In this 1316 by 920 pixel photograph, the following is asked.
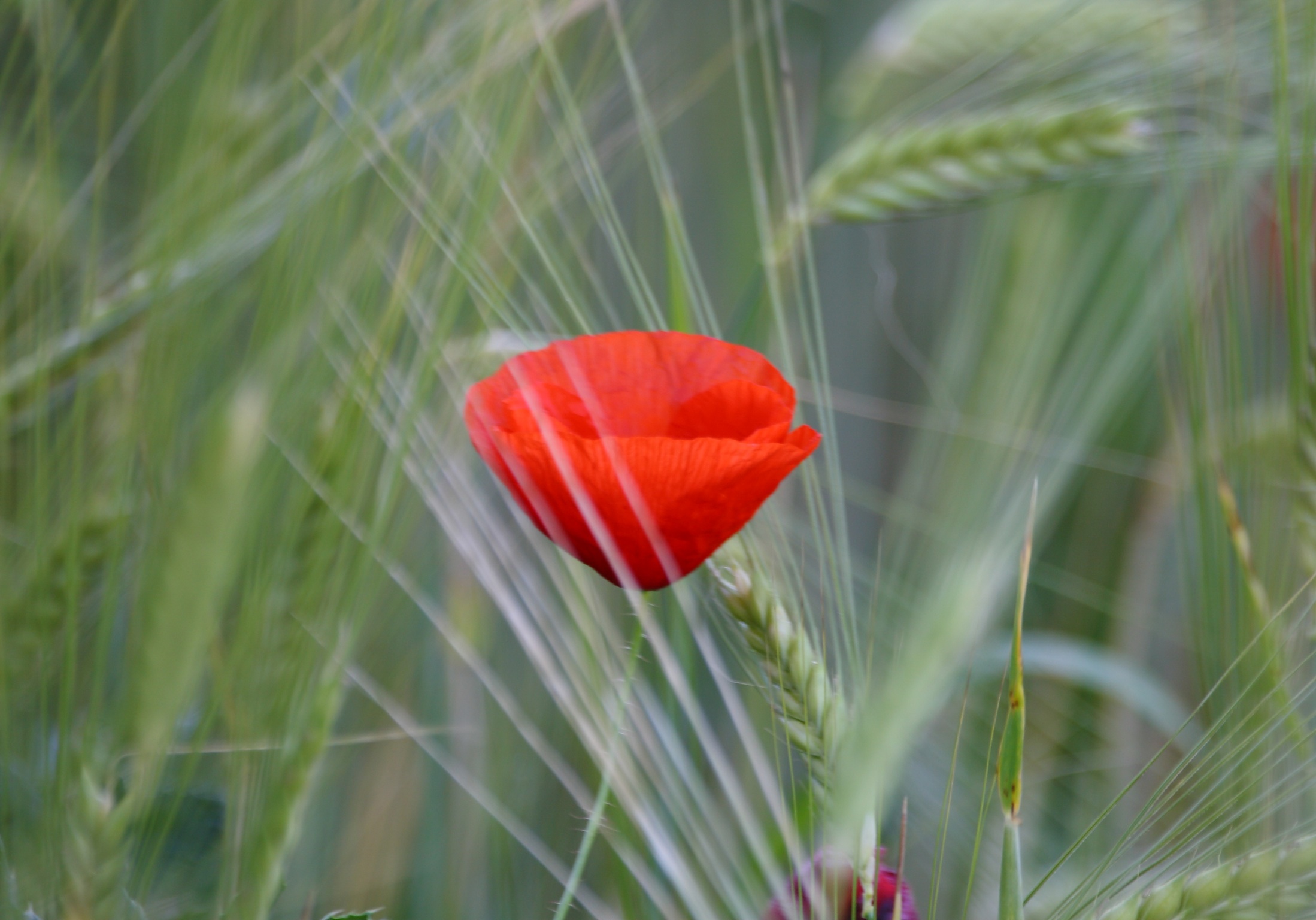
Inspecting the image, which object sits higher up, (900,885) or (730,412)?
(730,412)

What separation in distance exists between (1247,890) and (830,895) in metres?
0.10

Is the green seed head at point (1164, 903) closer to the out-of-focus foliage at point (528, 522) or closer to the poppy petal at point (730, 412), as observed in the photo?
the out-of-focus foliage at point (528, 522)

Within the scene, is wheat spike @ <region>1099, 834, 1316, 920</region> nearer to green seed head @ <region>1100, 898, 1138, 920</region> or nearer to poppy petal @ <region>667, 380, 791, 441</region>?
green seed head @ <region>1100, 898, 1138, 920</region>

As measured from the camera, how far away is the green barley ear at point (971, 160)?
0.45 m

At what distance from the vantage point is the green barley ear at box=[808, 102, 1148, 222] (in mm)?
448

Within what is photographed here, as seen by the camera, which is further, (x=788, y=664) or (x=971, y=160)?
(x=971, y=160)

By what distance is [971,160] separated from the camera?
460mm

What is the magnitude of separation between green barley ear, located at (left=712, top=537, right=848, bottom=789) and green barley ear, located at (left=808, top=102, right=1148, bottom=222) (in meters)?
0.22

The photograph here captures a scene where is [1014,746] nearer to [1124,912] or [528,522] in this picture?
[1124,912]

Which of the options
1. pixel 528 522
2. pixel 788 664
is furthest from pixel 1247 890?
pixel 528 522

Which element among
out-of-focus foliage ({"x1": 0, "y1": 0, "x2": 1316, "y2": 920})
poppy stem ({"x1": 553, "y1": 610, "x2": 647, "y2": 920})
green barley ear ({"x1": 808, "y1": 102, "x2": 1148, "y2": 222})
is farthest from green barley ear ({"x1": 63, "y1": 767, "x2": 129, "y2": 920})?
green barley ear ({"x1": 808, "y1": 102, "x2": 1148, "y2": 222})

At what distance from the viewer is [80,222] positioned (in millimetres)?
499

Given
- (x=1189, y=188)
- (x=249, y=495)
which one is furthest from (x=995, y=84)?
(x=249, y=495)

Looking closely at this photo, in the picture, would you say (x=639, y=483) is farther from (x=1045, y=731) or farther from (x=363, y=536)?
(x=1045, y=731)
